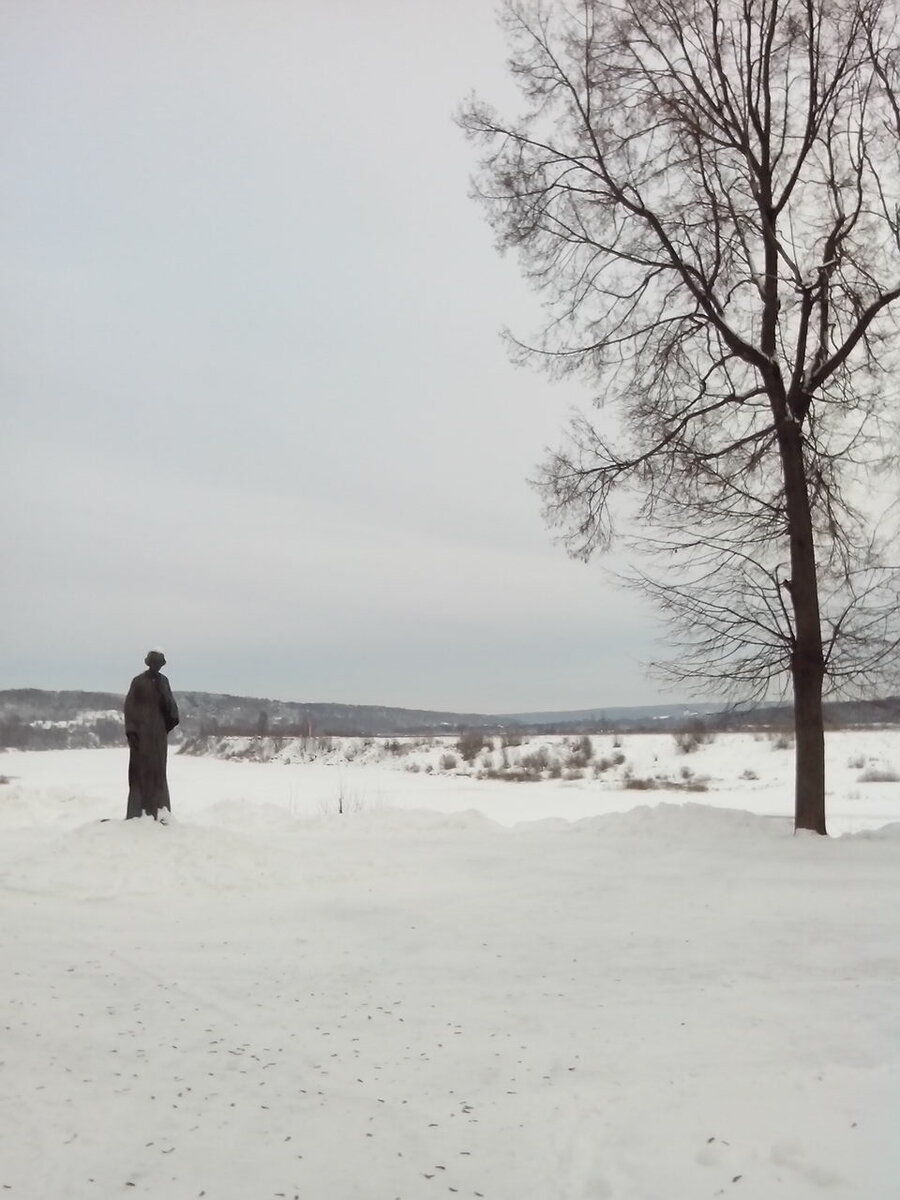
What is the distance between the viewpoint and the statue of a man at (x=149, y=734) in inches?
397

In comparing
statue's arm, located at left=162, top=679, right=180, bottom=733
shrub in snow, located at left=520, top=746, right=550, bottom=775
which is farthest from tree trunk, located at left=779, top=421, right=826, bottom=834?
shrub in snow, located at left=520, top=746, right=550, bottom=775

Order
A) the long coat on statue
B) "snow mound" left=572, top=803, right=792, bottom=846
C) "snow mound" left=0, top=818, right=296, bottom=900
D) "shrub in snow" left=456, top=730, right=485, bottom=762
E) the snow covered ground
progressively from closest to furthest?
the snow covered ground < "snow mound" left=0, top=818, right=296, bottom=900 < "snow mound" left=572, top=803, right=792, bottom=846 < the long coat on statue < "shrub in snow" left=456, top=730, right=485, bottom=762

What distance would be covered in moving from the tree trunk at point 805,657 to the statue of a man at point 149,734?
6767 millimetres

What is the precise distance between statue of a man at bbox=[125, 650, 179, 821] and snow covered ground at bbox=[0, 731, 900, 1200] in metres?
0.42

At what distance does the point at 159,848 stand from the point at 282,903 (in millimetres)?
2164

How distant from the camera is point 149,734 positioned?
10344 mm

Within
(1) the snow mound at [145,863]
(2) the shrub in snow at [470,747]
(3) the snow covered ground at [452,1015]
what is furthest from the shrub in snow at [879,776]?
(1) the snow mound at [145,863]

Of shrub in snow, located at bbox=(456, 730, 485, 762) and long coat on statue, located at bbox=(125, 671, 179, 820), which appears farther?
shrub in snow, located at bbox=(456, 730, 485, 762)

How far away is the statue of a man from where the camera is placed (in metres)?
10.1

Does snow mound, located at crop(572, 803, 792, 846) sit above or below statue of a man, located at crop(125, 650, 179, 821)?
below

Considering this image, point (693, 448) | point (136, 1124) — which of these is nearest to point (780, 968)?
point (136, 1124)

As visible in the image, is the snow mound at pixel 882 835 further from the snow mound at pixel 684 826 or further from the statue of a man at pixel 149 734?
the statue of a man at pixel 149 734

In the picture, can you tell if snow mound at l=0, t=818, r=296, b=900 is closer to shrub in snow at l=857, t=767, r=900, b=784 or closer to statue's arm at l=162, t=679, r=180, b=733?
statue's arm at l=162, t=679, r=180, b=733

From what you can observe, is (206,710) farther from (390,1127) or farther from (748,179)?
(390,1127)
